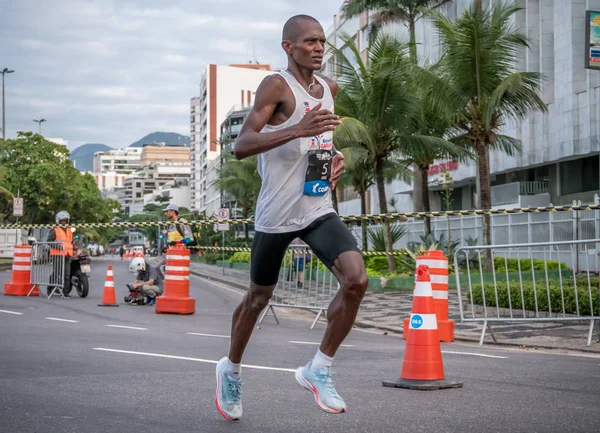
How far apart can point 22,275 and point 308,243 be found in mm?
15366

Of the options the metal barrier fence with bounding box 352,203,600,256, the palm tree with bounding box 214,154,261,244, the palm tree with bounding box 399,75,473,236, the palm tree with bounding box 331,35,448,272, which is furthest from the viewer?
the palm tree with bounding box 214,154,261,244

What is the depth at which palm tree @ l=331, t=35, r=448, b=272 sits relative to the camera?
2458cm

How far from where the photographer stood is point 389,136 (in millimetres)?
26375

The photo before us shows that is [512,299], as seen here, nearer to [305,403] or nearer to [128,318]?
[128,318]

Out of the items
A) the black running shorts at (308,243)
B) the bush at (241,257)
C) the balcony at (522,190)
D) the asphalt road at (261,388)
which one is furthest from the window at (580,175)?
the black running shorts at (308,243)

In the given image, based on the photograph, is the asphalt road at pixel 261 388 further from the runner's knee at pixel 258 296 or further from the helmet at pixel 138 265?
the helmet at pixel 138 265

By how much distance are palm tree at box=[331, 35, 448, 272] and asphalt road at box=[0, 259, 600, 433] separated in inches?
573

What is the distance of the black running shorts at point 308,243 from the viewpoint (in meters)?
4.70

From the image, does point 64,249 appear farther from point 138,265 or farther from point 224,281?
point 224,281

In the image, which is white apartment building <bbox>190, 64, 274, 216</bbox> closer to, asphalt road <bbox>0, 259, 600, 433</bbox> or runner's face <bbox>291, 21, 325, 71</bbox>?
asphalt road <bbox>0, 259, 600, 433</bbox>

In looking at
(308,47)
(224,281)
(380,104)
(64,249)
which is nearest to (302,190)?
(308,47)

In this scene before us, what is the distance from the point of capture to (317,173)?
475 cm

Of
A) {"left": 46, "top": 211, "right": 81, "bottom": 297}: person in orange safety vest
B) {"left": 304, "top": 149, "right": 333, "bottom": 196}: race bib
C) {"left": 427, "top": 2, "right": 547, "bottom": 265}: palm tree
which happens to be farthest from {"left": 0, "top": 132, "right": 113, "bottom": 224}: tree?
{"left": 304, "top": 149, "right": 333, "bottom": 196}: race bib

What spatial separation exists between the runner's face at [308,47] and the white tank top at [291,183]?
116mm
